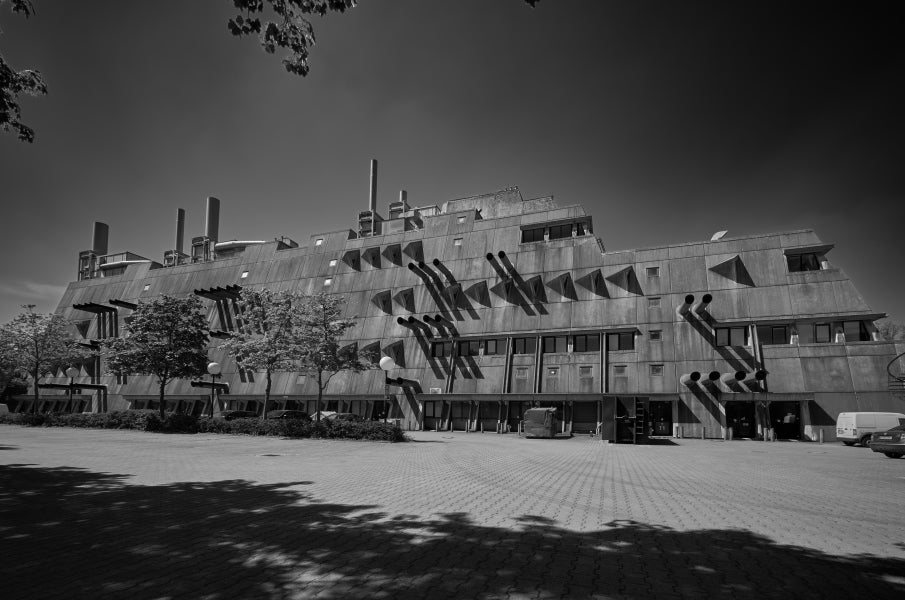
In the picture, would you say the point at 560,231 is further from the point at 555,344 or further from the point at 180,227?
the point at 180,227

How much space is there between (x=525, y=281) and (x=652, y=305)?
10523 millimetres

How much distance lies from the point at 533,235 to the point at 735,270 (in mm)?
16737

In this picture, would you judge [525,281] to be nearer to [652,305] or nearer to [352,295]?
[652,305]

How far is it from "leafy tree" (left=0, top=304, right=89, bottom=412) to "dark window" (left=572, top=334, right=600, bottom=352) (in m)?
48.1

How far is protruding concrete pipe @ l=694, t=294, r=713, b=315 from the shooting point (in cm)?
3481

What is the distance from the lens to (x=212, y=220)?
93.7 meters

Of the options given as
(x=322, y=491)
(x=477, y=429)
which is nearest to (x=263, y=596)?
(x=322, y=491)

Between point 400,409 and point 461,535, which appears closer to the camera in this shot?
point 461,535

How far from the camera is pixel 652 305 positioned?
39156 mm

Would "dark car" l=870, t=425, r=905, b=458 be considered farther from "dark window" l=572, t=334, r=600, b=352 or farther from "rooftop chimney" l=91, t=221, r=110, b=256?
"rooftop chimney" l=91, t=221, r=110, b=256

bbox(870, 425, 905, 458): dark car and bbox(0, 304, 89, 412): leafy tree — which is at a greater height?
bbox(0, 304, 89, 412): leafy tree

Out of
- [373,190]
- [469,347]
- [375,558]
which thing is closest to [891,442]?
[375,558]

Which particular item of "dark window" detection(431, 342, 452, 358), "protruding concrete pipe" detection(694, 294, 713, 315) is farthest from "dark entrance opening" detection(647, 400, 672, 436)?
"dark window" detection(431, 342, 452, 358)

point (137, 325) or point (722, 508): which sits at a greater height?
point (137, 325)
